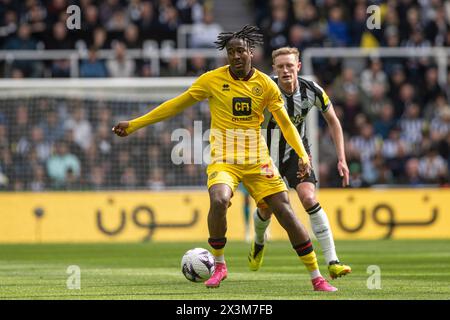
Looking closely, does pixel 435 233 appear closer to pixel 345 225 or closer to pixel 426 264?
pixel 345 225

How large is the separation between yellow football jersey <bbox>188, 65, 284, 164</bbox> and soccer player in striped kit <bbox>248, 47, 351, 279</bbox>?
678 mm

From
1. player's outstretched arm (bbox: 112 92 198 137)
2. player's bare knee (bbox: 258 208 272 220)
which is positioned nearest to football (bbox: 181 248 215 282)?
player's outstretched arm (bbox: 112 92 198 137)

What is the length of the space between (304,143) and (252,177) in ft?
5.42

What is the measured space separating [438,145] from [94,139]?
6707 mm

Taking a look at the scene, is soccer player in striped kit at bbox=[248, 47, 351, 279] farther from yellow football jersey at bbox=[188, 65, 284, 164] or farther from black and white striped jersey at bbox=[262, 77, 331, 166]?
yellow football jersey at bbox=[188, 65, 284, 164]

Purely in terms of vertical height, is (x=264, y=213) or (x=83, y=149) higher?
(x=83, y=149)

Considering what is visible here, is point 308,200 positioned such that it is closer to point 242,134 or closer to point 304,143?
point 304,143

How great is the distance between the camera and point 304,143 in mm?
11461

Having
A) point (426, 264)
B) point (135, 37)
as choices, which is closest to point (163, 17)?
point (135, 37)

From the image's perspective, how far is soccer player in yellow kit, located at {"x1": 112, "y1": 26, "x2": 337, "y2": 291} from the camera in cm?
976

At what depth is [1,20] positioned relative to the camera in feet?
78.0

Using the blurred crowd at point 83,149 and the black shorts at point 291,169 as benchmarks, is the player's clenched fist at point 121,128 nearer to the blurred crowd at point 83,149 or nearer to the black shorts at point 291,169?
the black shorts at point 291,169

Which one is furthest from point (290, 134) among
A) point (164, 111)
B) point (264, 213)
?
point (264, 213)

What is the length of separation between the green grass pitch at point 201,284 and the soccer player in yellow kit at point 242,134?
599 millimetres
